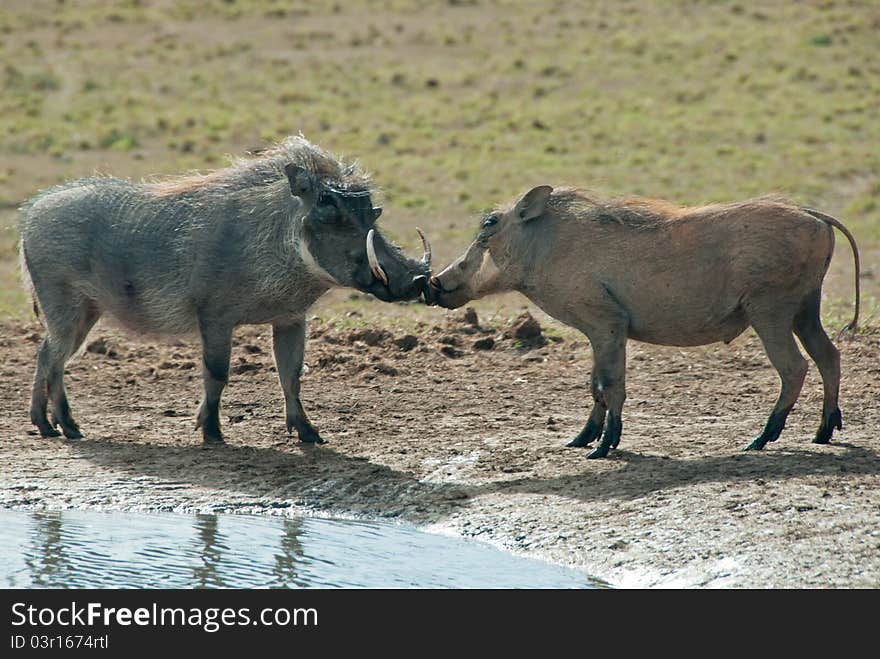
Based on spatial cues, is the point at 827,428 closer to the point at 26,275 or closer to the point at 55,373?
the point at 55,373

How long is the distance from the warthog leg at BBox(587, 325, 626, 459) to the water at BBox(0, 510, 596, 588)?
3.82 ft

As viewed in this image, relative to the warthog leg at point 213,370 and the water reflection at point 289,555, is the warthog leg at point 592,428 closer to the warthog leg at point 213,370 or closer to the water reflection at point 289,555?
the water reflection at point 289,555

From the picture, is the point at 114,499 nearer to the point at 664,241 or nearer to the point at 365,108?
the point at 664,241

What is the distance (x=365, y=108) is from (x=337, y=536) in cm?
1564

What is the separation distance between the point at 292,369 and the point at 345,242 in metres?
0.79

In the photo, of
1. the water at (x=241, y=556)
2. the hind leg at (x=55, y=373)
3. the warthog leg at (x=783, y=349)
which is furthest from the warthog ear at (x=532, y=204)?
the hind leg at (x=55, y=373)

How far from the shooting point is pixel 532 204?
7.54 metres

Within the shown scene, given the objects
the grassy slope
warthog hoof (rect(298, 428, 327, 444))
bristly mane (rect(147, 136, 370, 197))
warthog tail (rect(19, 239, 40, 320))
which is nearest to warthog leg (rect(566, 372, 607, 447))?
warthog hoof (rect(298, 428, 327, 444))

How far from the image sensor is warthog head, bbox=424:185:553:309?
297 inches

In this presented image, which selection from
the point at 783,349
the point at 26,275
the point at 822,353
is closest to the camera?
the point at 783,349

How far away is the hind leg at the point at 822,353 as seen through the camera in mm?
7004

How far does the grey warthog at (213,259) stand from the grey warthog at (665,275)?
0.71 meters

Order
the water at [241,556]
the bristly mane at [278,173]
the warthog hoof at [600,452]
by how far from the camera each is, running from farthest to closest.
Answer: the bristly mane at [278,173] → the warthog hoof at [600,452] → the water at [241,556]

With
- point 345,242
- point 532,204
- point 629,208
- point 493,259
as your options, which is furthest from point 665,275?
point 345,242
